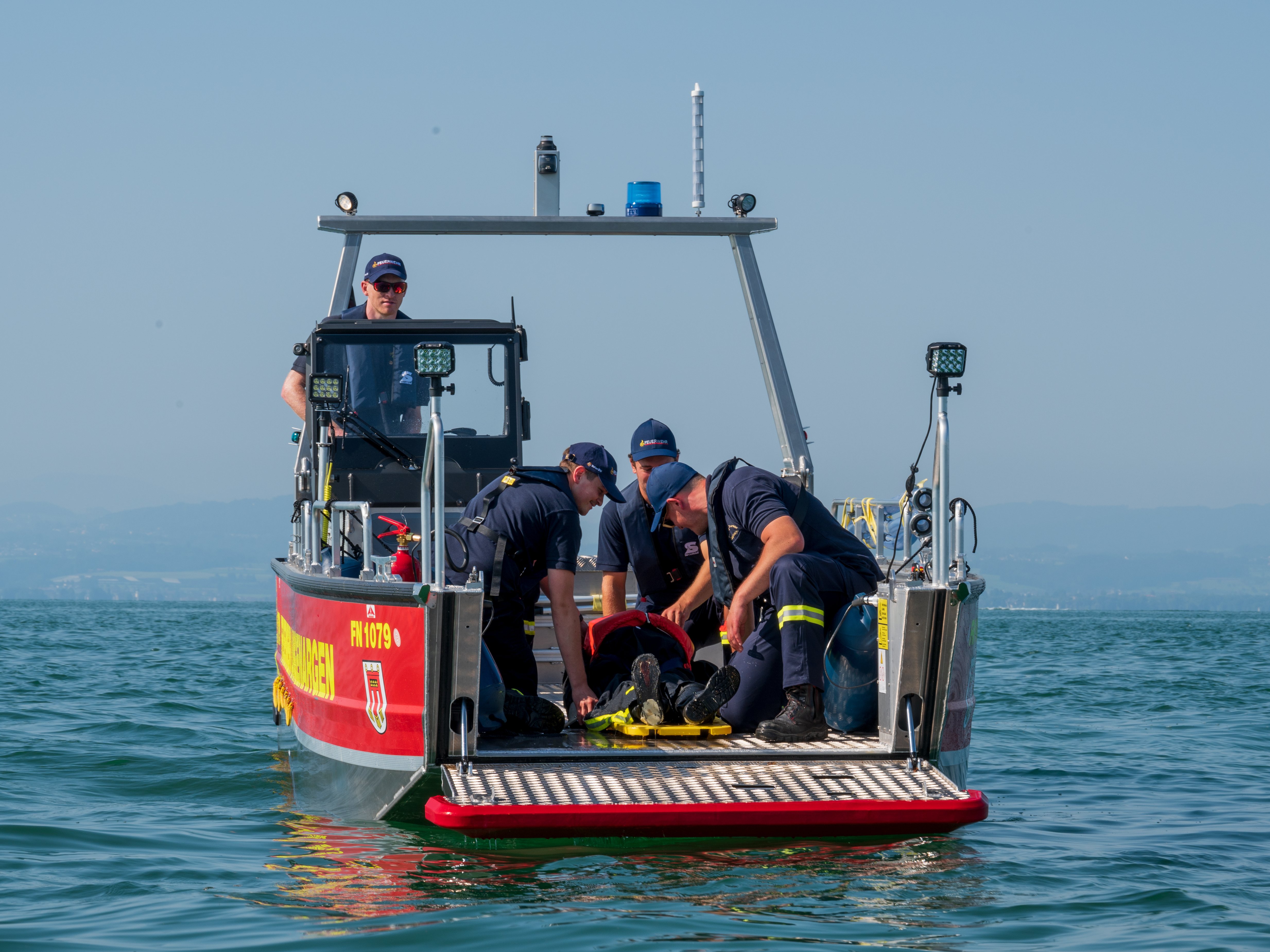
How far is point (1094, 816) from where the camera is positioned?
22.5 ft

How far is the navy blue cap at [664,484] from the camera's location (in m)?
6.18

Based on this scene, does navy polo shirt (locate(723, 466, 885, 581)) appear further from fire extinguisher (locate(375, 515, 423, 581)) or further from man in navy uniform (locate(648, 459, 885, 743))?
fire extinguisher (locate(375, 515, 423, 581))

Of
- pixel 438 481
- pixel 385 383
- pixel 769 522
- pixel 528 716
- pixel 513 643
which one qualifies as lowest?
pixel 528 716

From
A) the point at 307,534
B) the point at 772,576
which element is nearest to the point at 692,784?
the point at 772,576

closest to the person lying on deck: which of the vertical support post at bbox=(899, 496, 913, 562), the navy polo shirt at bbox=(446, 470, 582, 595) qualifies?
the navy polo shirt at bbox=(446, 470, 582, 595)

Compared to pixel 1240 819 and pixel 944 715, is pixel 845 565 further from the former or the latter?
pixel 1240 819

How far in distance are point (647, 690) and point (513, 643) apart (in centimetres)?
64

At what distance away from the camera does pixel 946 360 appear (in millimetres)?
5461

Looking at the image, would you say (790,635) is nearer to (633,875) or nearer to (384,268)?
(633,875)

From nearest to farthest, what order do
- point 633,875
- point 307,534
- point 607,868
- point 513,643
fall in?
point 633,875, point 607,868, point 513,643, point 307,534

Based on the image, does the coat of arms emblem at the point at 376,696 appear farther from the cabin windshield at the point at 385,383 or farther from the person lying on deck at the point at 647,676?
the cabin windshield at the point at 385,383

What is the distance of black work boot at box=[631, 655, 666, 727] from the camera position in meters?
5.86

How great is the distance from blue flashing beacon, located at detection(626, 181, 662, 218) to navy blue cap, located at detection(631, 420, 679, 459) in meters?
2.27

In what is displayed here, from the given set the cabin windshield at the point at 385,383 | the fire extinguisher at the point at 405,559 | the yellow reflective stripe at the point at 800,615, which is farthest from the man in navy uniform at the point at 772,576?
the cabin windshield at the point at 385,383
